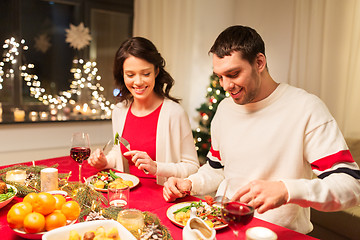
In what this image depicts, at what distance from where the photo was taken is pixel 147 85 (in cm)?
202

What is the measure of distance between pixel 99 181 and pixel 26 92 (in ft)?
9.45

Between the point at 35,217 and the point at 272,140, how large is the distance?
1.00 m

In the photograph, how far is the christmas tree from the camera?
14.2ft

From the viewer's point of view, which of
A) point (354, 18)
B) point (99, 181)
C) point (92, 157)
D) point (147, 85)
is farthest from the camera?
point (354, 18)

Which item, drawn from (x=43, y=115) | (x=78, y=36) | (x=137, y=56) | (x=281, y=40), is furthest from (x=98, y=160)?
(x=281, y=40)

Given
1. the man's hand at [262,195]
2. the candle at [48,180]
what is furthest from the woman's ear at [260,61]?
the candle at [48,180]

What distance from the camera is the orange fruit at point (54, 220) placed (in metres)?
1.01

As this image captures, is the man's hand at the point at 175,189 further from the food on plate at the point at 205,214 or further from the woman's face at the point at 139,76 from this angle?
the woman's face at the point at 139,76

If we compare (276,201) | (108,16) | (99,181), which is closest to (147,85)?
(99,181)

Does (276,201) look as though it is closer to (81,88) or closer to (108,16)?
(81,88)

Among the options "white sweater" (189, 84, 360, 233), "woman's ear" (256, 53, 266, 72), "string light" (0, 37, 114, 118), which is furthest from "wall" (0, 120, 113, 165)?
"woman's ear" (256, 53, 266, 72)

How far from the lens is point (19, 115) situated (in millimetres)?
3787

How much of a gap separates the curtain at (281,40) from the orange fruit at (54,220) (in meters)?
3.08

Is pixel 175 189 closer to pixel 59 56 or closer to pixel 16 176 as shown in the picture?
pixel 16 176
